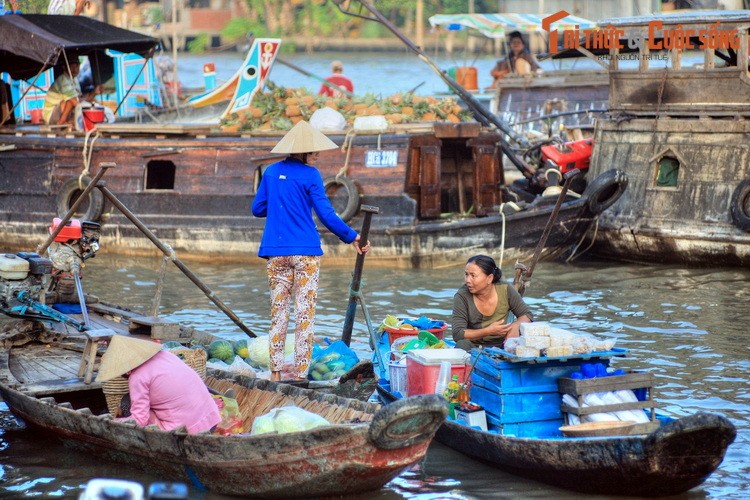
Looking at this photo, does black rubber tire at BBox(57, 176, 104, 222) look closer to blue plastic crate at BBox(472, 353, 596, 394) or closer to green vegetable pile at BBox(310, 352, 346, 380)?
green vegetable pile at BBox(310, 352, 346, 380)

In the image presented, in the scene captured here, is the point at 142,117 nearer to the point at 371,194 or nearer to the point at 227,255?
the point at 227,255

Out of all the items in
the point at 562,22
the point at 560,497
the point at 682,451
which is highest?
the point at 562,22

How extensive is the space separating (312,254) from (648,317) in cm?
448

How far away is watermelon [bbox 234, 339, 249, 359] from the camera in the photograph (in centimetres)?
813

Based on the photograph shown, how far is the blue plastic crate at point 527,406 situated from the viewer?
6.08 metres

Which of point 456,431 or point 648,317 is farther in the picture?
point 648,317

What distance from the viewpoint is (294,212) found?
7.15 metres

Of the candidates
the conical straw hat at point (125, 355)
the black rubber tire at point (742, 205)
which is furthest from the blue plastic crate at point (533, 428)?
the black rubber tire at point (742, 205)

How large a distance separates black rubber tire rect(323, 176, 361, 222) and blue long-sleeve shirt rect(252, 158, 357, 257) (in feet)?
17.5

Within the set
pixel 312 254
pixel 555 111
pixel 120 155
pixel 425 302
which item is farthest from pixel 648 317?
pixel 555 111

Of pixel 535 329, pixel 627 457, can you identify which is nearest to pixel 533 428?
pixel 535 329

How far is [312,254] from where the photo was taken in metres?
7.21

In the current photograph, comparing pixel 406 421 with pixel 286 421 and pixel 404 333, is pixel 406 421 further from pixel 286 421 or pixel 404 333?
pixel 404 333

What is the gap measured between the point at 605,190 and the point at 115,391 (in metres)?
7.54
